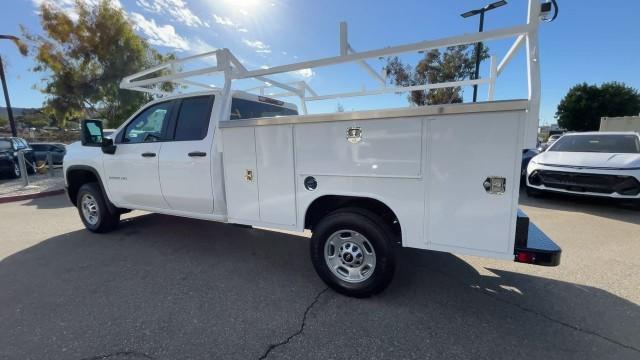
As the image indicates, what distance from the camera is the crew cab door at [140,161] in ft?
13.0

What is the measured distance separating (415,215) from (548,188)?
5.82m

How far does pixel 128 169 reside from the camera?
4.19 meters

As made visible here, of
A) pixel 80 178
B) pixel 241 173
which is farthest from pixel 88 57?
pixel 241 173

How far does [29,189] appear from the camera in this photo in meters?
8.92

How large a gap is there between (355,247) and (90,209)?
176 inches

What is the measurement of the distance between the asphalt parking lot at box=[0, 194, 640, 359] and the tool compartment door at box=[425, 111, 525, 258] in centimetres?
73

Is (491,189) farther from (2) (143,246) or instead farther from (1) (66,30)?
(1) (66,30)

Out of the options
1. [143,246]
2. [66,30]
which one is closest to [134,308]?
[143,246]

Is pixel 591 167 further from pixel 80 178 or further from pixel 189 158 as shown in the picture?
pixel 80 178

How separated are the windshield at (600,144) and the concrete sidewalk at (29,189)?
528 inches

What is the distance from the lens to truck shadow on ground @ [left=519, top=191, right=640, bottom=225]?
222 inches

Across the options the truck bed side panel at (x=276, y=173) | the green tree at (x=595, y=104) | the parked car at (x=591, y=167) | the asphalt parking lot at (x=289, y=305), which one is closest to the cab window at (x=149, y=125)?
the asphalt parking lot at (x=289, y=305)

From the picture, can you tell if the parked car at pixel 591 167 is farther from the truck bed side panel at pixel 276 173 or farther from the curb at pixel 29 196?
the curb at pixel 29 196

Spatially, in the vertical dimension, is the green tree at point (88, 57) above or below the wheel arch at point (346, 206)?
above
